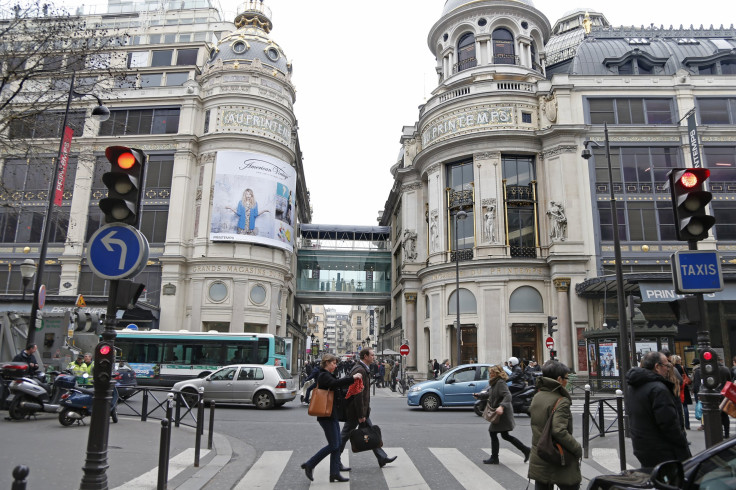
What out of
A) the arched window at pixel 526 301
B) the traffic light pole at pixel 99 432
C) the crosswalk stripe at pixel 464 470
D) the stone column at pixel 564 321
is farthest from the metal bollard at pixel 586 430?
the arched window at pixel 526 301

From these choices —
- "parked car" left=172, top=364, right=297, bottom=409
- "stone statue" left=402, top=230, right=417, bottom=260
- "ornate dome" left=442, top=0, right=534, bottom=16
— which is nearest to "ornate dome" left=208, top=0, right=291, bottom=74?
"ornate dome" left=442, top=0, right=534, bottom=16

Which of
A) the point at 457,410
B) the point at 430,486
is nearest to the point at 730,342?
the point at 457,410

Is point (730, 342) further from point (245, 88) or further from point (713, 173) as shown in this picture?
point (245, 88)

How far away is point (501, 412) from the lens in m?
8.34

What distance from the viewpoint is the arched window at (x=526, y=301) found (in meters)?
33.3

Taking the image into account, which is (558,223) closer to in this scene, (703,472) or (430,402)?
(430,402)

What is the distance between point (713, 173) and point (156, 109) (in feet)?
132

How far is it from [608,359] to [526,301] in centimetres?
986

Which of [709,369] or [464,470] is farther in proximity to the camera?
[464,470]

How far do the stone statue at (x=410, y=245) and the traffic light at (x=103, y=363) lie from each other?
35.6 m

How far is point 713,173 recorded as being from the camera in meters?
34.6

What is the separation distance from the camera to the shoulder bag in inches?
192

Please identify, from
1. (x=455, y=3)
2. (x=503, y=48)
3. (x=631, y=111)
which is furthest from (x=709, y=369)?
(x=455, y=3)

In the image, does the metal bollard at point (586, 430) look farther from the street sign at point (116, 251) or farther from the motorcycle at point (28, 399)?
the motorcycle at point (28, 399)
